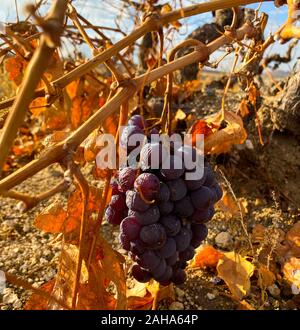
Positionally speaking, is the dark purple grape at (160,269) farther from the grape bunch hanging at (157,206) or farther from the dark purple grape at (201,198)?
the dark purple grape at (201,198)

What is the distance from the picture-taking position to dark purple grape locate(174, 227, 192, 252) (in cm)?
97

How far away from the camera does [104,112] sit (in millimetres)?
770

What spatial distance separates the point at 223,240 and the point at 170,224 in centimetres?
62

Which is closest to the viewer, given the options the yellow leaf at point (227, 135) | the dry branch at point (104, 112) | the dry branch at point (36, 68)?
the dry branch at point (36, 68)

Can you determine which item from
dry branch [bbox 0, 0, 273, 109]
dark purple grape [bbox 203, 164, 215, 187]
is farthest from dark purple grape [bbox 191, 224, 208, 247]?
dry branch [bbox 0, 0, 273, 109]

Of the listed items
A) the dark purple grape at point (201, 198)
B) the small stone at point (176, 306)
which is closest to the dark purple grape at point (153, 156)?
the dark purple grape at point (201, 198)

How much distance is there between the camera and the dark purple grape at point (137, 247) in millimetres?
948

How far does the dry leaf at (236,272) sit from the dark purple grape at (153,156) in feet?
1.71

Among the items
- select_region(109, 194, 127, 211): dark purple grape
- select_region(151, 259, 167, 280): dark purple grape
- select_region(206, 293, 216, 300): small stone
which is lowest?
select_region(206, 293, 216, 300): small stone

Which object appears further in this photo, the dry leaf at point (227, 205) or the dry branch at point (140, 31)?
the dry leaf at point (227, 205)

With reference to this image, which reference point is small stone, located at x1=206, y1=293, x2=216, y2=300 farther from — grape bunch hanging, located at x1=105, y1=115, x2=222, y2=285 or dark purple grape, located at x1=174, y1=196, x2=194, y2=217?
dark purple grape, located at x1=174, y1=196, x2=194, y2=217

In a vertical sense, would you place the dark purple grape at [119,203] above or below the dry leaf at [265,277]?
above
